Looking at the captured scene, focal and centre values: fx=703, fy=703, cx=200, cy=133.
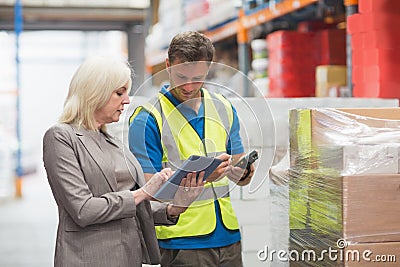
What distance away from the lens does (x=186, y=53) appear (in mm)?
2344

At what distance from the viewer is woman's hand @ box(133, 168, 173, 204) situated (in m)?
2.27

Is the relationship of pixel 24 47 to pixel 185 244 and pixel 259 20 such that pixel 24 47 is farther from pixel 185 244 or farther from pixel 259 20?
pixel 185 244

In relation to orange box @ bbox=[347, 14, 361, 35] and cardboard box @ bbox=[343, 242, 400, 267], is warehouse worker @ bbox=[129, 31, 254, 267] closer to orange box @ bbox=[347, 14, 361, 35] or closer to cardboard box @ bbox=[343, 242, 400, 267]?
cardboard box @ bbox=[343, 242, 400, 267]

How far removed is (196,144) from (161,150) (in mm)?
127

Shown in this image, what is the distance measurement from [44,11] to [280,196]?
33.6 ft

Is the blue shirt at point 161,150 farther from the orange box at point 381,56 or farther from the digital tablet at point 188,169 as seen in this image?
the orange box at point 381,56

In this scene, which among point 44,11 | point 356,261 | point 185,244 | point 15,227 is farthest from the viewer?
point 44,11

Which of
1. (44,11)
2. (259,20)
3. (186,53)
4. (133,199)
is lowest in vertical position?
(133,199)

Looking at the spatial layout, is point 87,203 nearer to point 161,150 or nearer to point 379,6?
point 161,150

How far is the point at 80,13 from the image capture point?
40.5 ft

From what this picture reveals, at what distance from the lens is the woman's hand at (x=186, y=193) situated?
2.27 meters

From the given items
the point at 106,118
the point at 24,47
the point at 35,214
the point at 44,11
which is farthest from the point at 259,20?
the point at 24,47

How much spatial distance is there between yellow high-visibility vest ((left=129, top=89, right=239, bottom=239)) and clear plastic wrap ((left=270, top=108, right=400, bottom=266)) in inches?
10.5

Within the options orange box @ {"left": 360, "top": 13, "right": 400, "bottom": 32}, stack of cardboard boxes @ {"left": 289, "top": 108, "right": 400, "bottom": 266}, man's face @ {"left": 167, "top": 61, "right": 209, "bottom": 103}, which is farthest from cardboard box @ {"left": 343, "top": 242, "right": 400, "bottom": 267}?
orange box @ {"left": 360, "top": 13, "right": 400, "bottom": 32}
